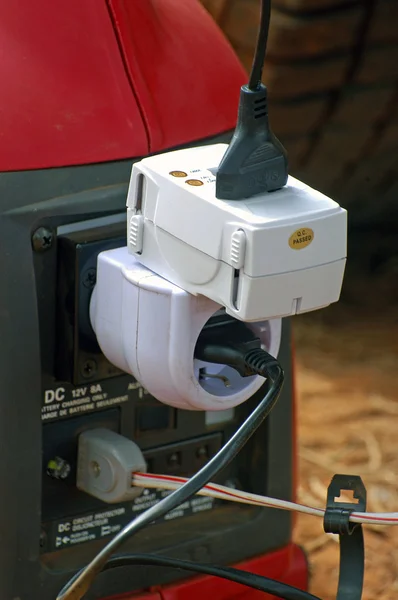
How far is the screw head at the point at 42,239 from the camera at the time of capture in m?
0.98

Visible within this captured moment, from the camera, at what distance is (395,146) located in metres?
2.03

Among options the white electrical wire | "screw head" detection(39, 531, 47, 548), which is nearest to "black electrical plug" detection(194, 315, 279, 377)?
the white electrical wire

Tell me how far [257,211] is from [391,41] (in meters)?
1.00

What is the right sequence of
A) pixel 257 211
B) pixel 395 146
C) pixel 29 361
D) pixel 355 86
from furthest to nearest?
pixel 395 146, pixel 355 86, pixel 29 361, pixel 257 211

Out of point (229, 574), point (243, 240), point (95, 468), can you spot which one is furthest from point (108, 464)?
point (243, 240)

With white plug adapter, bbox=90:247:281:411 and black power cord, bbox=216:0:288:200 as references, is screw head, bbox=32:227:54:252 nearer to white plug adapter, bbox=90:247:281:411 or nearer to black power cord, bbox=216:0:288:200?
white plug adapter, bbox=90:247:281:411

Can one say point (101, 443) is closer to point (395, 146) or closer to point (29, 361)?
point (29, 361)

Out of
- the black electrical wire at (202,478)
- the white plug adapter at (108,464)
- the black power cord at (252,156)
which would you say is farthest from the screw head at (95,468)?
the black power cord at (252,156)

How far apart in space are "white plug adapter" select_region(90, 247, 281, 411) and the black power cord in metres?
0.09

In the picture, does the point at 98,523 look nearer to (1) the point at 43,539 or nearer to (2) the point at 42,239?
(1) the point at 43,539

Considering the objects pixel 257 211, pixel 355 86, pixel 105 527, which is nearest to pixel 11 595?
pixel 105 527

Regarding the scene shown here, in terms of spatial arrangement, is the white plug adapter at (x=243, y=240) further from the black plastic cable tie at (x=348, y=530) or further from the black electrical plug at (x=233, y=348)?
the black plastic cable tie at (x=348, y=530)

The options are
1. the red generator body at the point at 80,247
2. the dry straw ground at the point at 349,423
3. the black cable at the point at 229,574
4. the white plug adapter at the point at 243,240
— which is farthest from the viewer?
the dry straw ground at the point at 349,423

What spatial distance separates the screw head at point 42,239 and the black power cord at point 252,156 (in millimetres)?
161
